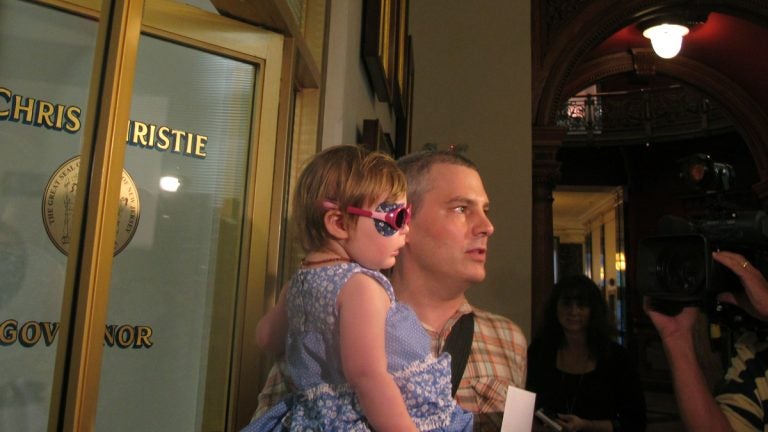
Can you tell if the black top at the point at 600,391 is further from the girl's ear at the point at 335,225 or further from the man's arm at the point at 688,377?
the girl's ear at the point at 335,225

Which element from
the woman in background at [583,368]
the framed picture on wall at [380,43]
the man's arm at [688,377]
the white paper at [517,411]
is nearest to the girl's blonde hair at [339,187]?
the white paper at [517,411]

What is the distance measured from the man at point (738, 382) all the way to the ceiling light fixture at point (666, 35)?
21.5 ft

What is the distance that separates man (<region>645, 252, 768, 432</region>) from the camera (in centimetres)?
170

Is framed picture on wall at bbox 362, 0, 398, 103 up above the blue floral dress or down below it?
above

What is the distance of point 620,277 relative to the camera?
14906mm

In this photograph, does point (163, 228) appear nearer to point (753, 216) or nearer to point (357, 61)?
point (357, 61)

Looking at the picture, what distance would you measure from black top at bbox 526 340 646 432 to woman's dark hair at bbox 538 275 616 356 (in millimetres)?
65

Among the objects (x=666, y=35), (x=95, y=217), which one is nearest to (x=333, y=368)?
(x=95, y=217)

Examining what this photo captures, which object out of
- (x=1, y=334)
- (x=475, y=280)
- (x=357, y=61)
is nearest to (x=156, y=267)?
(x=1, y=334)

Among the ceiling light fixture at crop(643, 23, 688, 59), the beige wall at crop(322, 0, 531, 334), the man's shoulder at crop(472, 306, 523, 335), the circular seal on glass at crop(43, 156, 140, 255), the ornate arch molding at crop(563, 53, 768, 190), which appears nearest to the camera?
the circular seal on glass at crop(43, 156, 140, 255)

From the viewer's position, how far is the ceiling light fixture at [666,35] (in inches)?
291

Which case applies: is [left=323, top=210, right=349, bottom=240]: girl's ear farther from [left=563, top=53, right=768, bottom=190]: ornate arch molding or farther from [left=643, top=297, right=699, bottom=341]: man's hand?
[left=563, top=53, right=768, bottom=190]: ornate arch molding

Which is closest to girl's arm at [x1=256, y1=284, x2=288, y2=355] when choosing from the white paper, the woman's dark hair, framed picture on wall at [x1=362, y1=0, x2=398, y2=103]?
the white paper

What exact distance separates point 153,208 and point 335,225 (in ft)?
1.89
